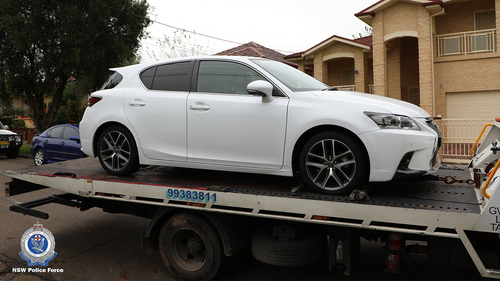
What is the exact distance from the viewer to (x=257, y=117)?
425 centimetres

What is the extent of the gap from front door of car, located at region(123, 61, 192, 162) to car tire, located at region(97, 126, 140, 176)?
19 centimetres

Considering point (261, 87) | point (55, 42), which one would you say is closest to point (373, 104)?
point (261, 87)

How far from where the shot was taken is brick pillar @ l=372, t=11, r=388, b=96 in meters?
17.1

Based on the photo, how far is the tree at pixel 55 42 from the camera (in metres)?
16.3

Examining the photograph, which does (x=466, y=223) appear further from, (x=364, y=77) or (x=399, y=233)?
(x=364, y=77)

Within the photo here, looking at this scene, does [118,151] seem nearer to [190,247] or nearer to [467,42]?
[190,247]

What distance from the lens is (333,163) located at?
3938mm

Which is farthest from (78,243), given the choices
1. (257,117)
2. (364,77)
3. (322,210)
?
(364,77)

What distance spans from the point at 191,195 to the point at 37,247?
2.44m

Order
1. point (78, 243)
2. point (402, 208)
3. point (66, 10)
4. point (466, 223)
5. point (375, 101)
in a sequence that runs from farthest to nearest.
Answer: point (66, 10), point (78, 243), point (375, 101), point (402, 208), point (466, 223)

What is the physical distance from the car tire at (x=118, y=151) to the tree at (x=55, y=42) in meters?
13.1

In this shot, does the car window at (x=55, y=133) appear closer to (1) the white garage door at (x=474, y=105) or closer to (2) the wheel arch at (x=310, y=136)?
(2) the wheel arch at (x=310, y=136)

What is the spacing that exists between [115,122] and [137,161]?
60 cm

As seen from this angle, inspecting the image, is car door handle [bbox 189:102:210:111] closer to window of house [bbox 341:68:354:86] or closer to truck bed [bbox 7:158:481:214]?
truck bed [bbox 7:158:481:214]
